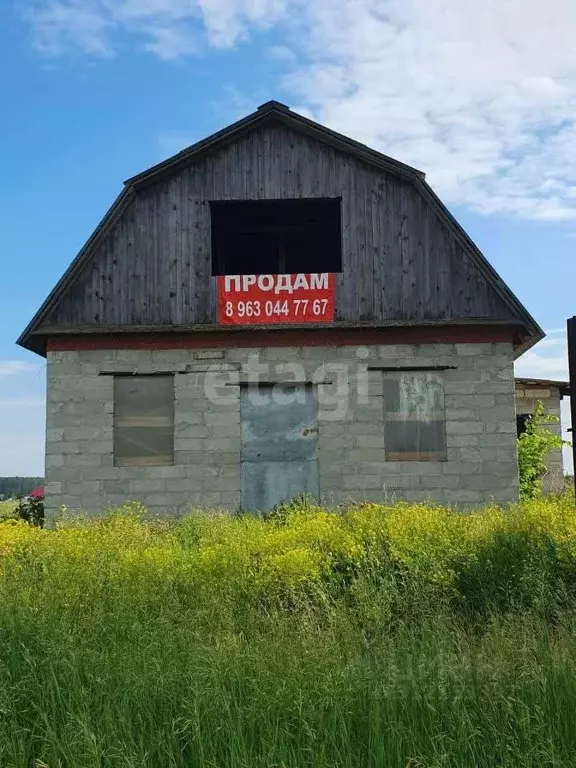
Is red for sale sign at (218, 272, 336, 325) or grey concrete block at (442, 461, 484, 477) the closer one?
grey concrete block at (442, 461, 484, 477)

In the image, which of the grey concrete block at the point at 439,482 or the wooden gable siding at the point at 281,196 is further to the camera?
the wooden gable siding at the point at 281,196

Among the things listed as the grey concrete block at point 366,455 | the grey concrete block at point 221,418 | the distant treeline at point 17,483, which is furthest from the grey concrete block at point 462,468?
the distant treeline at point 17,483

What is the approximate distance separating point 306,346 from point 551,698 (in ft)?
31.9

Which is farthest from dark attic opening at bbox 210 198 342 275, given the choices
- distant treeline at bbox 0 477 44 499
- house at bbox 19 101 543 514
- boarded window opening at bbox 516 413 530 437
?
distant treeline at bbox 0 477 44 499

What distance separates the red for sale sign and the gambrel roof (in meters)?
0.38

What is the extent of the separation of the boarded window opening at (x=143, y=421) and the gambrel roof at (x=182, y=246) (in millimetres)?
1005

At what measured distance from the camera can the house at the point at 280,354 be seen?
1351 centimetres

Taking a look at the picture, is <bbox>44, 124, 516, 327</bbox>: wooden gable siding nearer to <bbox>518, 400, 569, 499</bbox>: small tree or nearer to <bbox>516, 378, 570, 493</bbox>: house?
<bbox>518, 400, 569, 499</bbox>: small tree

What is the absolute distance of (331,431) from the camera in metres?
13.6

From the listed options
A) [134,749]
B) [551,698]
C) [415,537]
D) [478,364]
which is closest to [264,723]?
[134,749]

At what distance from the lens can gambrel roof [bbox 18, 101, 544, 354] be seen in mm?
13727

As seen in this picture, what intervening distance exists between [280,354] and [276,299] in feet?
3.30

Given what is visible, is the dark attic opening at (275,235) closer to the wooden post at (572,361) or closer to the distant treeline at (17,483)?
the wooden post at (572,361)

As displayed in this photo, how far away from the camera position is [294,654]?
5062 millimetres
